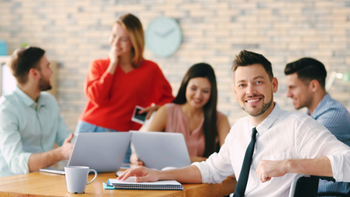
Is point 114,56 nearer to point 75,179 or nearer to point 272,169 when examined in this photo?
point 75,179

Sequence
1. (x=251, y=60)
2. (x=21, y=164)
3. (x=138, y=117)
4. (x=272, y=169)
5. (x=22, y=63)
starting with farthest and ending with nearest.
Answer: (x=138, y=117)
(x=22, y=63)
(x=21, y=164)
(x=251, y=60)
(x=272, y=169)

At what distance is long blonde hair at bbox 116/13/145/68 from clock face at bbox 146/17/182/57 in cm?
188

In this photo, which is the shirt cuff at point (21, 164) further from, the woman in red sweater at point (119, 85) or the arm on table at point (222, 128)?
the arm on table at point (222, 128)

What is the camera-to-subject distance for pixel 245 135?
160cm

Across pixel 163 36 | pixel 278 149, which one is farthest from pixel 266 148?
pixel 163 36

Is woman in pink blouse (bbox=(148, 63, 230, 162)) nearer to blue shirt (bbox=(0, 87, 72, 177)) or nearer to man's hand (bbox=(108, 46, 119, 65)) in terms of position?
man's hand (bbox=(108, 46, 119, 65))

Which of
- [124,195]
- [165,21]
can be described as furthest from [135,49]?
[165,21]

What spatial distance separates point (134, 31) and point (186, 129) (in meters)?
0.82

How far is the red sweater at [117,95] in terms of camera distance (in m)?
2.73

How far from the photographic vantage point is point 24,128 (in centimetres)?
217

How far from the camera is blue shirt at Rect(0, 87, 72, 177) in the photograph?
1.95m

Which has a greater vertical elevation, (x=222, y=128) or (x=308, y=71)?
(x=308, y=71)

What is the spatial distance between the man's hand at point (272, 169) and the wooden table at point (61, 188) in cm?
32

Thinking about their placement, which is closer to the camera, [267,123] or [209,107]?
[267,123]
